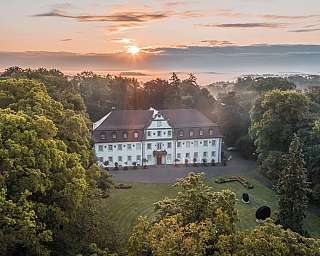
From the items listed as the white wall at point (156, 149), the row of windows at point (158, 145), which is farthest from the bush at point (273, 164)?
the white wall at point (156, 149)

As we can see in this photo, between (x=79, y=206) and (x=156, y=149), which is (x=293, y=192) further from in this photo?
(x=156, y=149)

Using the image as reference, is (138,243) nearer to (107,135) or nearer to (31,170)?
(31,170)

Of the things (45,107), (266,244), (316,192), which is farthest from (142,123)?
(266,244)

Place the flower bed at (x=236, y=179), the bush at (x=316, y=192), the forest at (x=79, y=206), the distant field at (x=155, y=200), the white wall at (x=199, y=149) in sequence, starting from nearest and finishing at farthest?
the forest at (x=79, y=206)
the distant field at (x=155, y=200)
the bush at (x=316, y=192)
the flower bed at (x=236, y=179)
the white wall at (x=199, y=149)

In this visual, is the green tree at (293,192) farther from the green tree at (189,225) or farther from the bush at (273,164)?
the green tree at (189,225)

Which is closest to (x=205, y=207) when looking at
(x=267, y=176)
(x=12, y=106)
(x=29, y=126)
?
(x=29, y=126)

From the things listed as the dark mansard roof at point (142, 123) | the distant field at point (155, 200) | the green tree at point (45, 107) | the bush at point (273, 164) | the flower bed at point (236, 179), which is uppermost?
the green tree at point (45, 107)
